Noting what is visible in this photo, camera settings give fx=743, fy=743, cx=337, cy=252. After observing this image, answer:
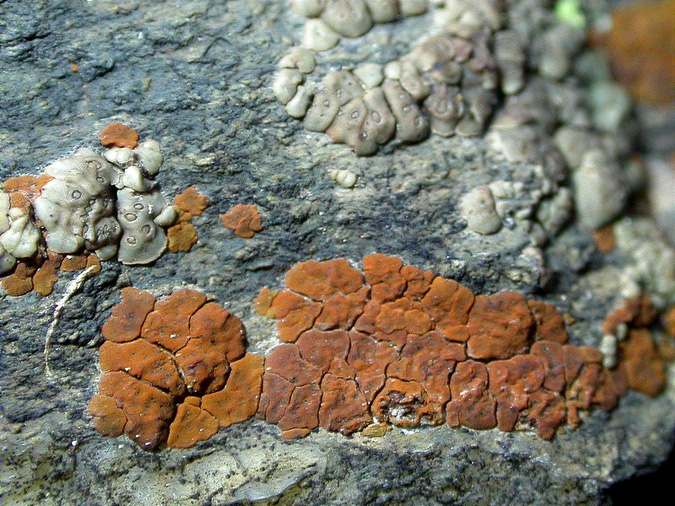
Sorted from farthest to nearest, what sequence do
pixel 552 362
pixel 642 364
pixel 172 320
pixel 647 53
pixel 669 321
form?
pixel 647 53
pixel 669 321
pixel 642 364
pixel 552 362
pixel 172 320

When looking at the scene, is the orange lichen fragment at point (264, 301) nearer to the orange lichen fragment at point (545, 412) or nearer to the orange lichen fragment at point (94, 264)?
the orange lichen fragment at point (94, 264)

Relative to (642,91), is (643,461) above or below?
below

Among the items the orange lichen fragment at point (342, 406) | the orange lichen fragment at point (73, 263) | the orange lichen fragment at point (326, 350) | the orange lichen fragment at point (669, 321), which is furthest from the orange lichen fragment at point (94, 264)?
the orange lichen fragment at point (669, 321)

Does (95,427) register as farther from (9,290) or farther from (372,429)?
(372,429)

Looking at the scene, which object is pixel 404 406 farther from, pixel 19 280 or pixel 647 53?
pixel 647 53

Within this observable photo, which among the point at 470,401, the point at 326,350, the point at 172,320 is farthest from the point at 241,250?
the point at 470,401

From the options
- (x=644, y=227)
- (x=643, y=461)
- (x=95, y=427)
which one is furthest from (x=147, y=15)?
(x=643, y=461)
